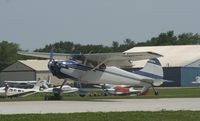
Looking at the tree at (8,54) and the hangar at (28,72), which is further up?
the tree at (8,54)

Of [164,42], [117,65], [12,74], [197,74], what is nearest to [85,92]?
[117,65]

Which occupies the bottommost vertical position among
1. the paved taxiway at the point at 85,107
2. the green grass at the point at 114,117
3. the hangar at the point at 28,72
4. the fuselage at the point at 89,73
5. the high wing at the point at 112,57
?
the hangar at the point at 28,72

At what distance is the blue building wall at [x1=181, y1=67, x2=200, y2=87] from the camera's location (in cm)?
10712

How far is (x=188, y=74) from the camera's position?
109m

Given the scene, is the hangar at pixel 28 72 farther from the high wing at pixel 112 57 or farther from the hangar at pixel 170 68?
the high wing at pixel 112 57

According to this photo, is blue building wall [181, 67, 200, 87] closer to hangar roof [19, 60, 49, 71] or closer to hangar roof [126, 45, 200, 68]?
hangar roof [126, 45, 200, 68]

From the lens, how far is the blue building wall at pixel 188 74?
10712 centimetres

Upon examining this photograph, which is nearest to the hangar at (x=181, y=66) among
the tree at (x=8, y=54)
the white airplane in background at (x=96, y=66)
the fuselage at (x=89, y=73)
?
the tree at (x=8, y=54)

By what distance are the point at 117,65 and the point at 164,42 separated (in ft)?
466

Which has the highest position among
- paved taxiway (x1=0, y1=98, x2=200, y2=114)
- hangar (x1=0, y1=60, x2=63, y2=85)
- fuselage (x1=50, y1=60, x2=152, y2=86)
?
fuselage (x1=50, y1=60, x2=152, y2=86)

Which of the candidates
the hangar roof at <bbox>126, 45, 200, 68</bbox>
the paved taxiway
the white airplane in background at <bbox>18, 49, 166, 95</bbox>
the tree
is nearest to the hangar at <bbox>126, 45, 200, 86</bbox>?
the hangar roof at <bbox>126, 45, 200, 68</bbox>

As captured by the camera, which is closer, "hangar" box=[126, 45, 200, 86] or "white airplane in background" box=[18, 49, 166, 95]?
"white airplane in background" box=[18, 49, 166, 95]

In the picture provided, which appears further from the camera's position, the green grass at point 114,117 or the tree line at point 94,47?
the tree line at point 94,47

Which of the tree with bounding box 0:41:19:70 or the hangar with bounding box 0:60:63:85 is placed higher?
the tree with bounding box 0:41:19:70
